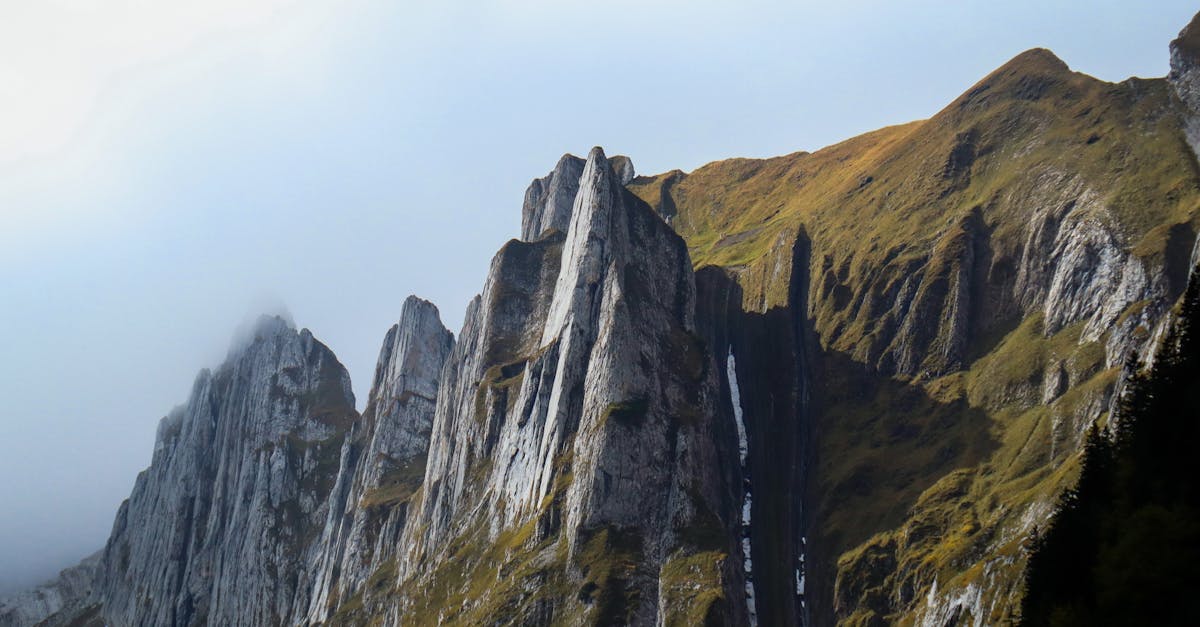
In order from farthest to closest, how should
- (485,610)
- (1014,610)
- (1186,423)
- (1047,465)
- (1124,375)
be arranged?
(485,610) → (1047,465) → (1124,375) → (1014,610) → (1186,423)

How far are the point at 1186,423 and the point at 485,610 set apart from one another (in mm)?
146624

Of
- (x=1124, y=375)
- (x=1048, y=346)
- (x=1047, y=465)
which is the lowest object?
(x=1047, y=465)

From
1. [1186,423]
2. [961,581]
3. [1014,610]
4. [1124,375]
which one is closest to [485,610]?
[961,581]

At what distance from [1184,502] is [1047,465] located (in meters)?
111

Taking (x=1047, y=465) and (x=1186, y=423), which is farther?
(x=1047, y=465)

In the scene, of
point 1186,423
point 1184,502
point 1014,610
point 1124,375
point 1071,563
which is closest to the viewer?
point 1184,502

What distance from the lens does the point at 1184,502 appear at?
202 ft

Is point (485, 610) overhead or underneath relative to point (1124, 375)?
underneath

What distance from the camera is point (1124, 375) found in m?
143

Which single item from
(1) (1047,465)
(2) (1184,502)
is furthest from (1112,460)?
(1) (1047,465)

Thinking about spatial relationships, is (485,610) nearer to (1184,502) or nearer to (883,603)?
(883,603)

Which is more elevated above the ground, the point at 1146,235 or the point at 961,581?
the point at 1146,235

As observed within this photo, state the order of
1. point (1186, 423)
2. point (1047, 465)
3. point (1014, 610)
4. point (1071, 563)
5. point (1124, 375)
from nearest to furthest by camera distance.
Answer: point (1186, 423) → point (1071, 563) → point (1014, 610) → point (1124, 375) → point (1047, 465)

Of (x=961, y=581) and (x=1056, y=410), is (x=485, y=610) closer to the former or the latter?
(x=961, y=581)
